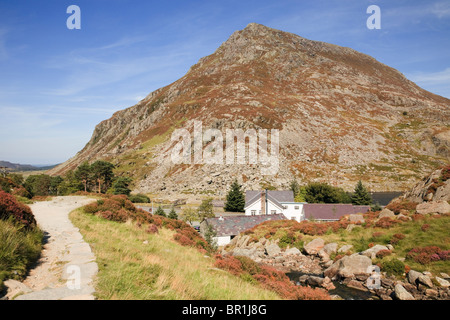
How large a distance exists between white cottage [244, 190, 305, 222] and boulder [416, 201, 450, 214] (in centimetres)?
3126

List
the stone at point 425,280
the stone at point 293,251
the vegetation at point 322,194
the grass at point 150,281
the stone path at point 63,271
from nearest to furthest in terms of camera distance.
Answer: the stone path at point 63,271 → the grass at point 150,281 → the stone at point 425,280 → the stone at point 293,251 → the vegetation at point 322,194

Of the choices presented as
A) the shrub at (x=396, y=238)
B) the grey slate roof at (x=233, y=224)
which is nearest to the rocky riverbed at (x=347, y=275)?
the shrub at (x=396, y=238)

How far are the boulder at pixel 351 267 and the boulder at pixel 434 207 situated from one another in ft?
40.7

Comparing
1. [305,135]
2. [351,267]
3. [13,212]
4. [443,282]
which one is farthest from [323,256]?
[305,135]

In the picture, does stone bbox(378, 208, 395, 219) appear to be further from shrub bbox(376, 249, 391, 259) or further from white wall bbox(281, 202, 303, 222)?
white wall bbox(281, 202, 303, 222)

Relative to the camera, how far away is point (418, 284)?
21.9 m

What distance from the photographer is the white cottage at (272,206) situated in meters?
64.1

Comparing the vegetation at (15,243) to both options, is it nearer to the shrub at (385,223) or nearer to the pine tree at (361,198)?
the shrub at (385,223)

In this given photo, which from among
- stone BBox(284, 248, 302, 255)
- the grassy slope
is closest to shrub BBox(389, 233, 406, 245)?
the grassy slope

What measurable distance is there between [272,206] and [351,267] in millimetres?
38505

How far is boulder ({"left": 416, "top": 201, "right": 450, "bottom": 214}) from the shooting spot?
3040 centimetres

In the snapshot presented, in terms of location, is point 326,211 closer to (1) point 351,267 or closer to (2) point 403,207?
(2) point 403,207

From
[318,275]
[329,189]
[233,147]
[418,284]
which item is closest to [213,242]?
[318,275]
